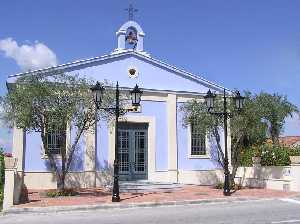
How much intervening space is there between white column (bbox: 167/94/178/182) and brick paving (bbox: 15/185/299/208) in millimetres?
1828

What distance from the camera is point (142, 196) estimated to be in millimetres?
17531

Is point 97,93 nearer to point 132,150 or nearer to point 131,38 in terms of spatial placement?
point 132,150

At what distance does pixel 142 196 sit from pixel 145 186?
98.5 inches

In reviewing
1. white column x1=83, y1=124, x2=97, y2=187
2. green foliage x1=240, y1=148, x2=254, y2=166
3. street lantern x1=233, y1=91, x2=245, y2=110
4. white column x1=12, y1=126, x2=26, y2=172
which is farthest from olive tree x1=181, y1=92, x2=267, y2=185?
white column x1=12, y1=126, x2=26, y2=172

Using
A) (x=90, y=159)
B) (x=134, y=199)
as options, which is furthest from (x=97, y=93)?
(x=90, y=159)

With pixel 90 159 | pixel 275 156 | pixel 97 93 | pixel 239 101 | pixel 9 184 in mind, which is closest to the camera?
pixel 9 184

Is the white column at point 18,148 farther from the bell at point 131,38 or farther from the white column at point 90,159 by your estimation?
the bell at point 131,38

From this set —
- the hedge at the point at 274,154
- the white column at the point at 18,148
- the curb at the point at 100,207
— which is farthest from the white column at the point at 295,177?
the white column at the point at 18,148

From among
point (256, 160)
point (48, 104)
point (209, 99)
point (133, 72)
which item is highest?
point (133, 72)

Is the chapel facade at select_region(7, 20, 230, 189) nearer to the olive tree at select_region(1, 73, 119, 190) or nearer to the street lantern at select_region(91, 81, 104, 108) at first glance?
the olive tree at select_region(1, 73, 119, 190)

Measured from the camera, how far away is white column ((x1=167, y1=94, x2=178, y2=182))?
22.4 m

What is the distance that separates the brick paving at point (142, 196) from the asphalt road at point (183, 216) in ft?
4.50

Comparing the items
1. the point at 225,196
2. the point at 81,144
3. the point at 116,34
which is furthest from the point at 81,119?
the point at 116,34

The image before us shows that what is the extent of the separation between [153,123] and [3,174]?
7881 mm
